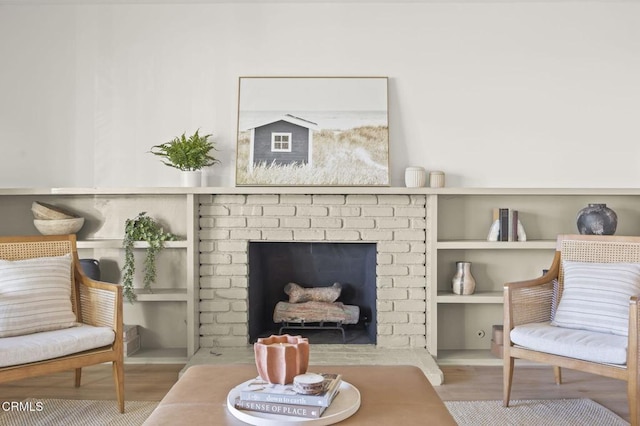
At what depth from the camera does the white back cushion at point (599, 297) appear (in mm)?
2613

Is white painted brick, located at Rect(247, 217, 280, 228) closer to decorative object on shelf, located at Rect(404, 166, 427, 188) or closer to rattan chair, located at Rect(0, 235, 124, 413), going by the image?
decorative object on shelf, located at Rect(404, 166, 427, 188)

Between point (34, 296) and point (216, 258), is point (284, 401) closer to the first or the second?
point (34, 296)

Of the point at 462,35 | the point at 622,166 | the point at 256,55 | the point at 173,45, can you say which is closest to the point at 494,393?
the point at 622,166

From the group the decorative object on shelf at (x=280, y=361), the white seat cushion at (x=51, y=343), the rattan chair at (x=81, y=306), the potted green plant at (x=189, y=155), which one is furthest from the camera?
the potted green plant at (x=189, y=155)

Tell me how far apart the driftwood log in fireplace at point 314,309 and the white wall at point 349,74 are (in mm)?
952

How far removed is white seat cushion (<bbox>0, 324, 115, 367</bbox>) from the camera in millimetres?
2344

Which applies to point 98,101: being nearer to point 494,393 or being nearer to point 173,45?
point 173,45

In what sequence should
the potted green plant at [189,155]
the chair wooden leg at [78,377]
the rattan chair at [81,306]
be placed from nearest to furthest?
the rattan chair at [81,306]
the chair wooden leg at [78,377]
the potted green plant at [189,155]

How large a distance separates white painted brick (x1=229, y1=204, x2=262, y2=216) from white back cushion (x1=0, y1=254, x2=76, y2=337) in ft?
3.68

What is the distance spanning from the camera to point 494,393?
300 centimetres

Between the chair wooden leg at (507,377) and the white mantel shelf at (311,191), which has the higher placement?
the white mantel shelf at (311,191)

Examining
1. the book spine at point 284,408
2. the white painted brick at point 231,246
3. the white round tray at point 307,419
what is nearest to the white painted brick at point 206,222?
the white painted brick at point 231,246

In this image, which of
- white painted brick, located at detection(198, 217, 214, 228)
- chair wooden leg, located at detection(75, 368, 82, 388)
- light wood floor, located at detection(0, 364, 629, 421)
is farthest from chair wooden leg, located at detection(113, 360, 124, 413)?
white painted brick, located at detection(198, 217, 214, 228)

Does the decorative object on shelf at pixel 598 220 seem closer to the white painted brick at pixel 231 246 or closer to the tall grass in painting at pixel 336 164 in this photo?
the tall grass in painting at pixel 336 164
